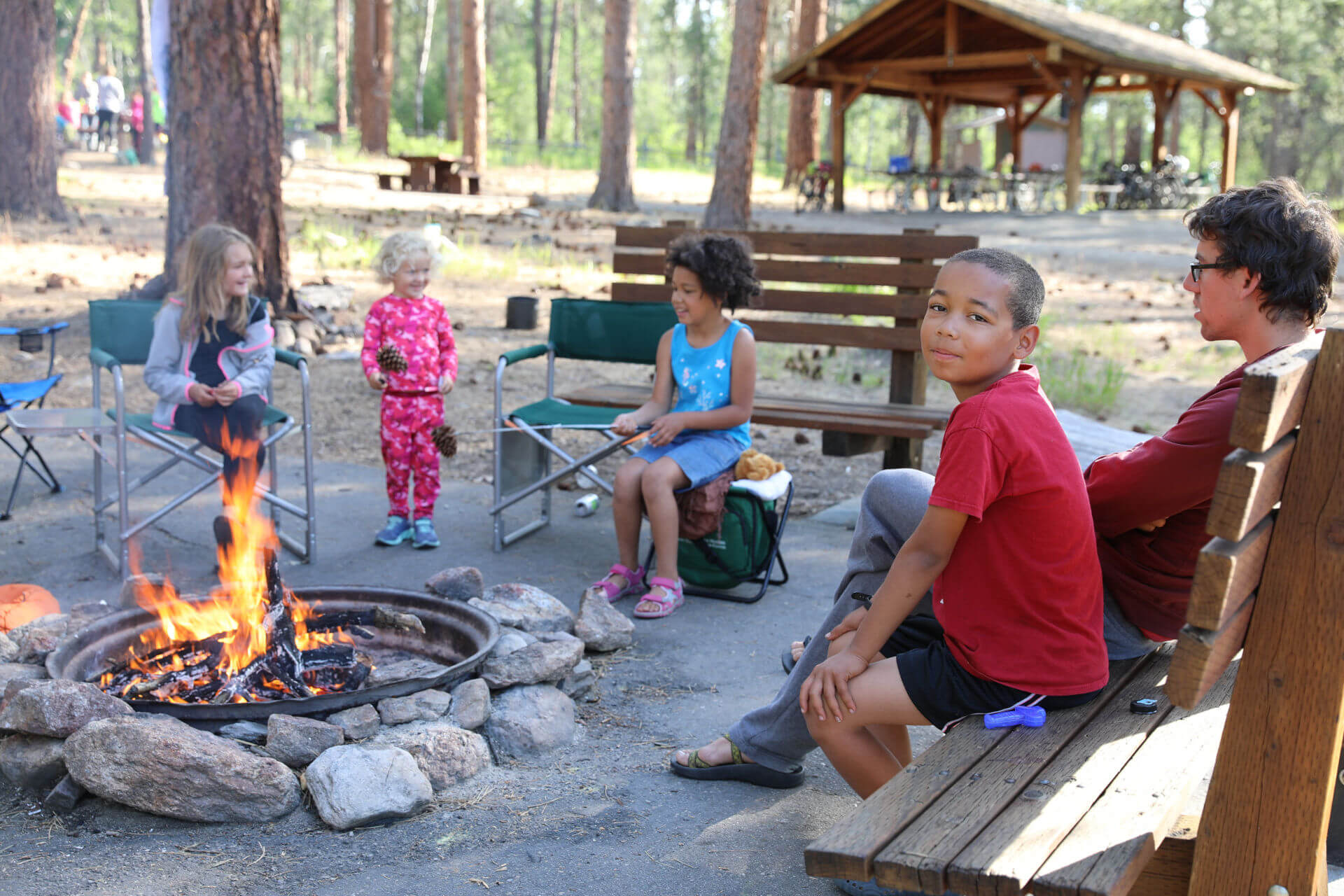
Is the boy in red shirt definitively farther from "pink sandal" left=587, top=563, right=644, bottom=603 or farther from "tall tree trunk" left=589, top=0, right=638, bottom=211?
"tall tree trunk" left=589, top=0, right=638, bottom=211

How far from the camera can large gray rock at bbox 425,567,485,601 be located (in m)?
4.10

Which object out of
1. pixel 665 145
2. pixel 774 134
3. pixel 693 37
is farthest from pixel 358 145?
pixel 774 134

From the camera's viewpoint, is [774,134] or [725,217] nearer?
[725,217]

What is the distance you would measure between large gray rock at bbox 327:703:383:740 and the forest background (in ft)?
89.1

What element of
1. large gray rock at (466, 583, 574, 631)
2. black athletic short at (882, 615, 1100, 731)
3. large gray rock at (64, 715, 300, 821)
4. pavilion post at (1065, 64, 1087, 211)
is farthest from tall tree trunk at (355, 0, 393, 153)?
black athletic short at (882, 615, 1100, 731)

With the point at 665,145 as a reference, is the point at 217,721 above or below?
below

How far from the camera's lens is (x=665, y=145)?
42000 mm

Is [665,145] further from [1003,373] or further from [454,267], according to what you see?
[1003,373]

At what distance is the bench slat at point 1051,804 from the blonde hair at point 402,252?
11.5 feet

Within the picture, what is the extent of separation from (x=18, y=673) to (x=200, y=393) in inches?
57.4

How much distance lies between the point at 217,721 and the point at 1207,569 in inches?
94.9

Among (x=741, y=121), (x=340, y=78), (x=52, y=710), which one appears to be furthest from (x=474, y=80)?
(x=52, y=710)

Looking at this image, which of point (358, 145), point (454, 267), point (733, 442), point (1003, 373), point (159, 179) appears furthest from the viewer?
point (358, 145)

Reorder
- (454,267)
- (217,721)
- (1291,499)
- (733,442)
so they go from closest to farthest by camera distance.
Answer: (1291,499)
(217,721)
(733,442)
(454,267)
